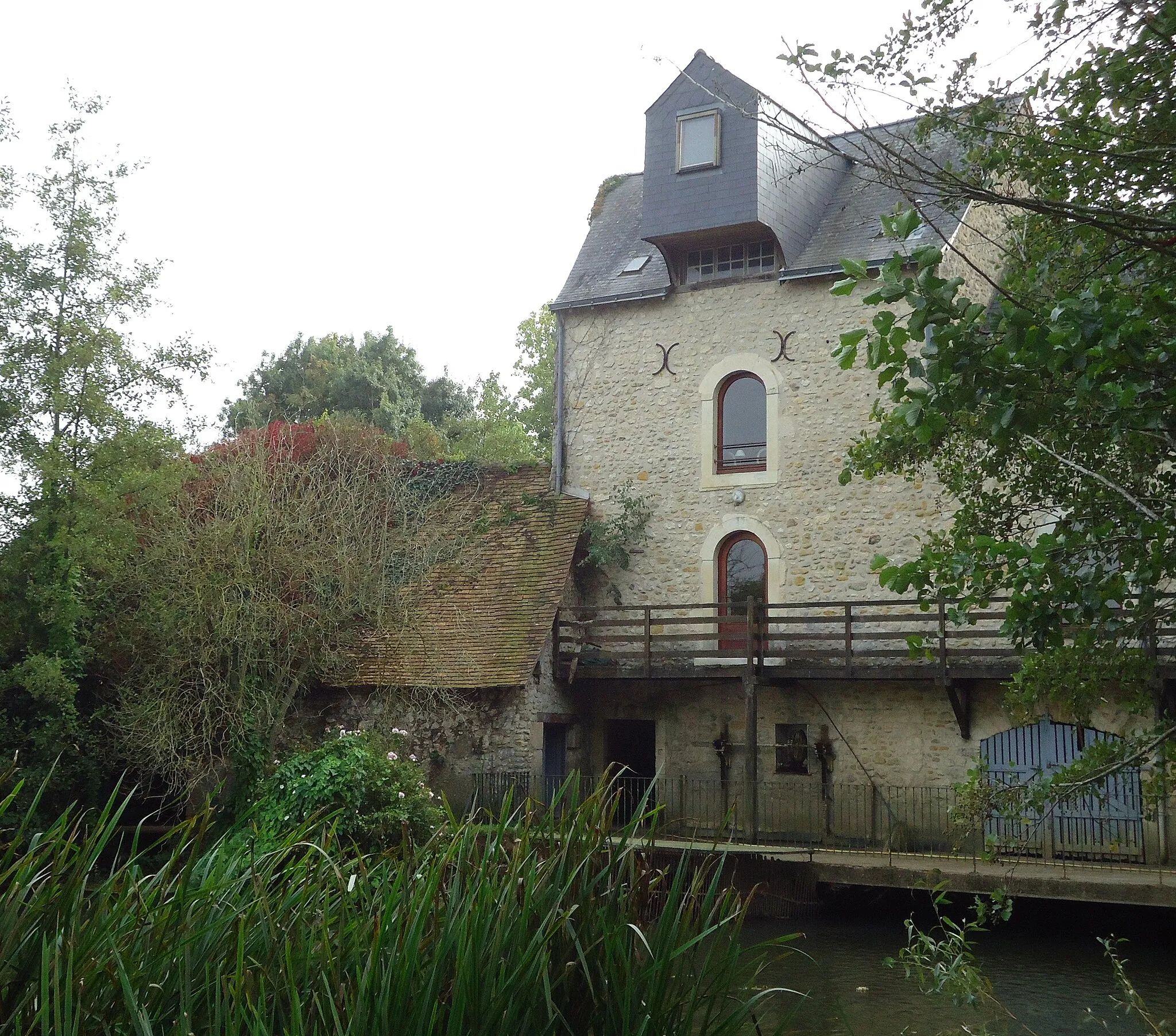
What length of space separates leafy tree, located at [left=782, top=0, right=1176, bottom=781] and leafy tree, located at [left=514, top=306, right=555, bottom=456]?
24530mm

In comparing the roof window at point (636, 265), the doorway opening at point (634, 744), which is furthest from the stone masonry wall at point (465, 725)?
the roof window at point (636, 265)

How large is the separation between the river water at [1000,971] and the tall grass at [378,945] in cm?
478

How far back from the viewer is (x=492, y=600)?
51.7ft

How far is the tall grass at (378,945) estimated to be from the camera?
2727 mm

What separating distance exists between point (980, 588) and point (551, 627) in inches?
427

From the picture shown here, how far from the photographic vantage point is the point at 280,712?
1404 centimetres

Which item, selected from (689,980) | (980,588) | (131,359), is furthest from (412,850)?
(131,359)

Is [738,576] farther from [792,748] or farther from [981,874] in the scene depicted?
[981,874]

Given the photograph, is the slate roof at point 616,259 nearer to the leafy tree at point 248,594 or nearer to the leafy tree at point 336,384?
the leafy tree at point 248,594

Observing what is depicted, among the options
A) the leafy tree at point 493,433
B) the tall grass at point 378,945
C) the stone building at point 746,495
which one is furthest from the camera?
the leafy tree at point 493,433

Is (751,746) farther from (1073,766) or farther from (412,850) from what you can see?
(412,850)

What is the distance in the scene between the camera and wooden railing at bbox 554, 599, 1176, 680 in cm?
1355

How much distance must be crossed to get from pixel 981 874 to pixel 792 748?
4004 millimetres

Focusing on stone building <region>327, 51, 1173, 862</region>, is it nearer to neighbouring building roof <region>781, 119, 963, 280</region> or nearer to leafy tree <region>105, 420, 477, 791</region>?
neighbouring building roof <region>781, 119, 963, 280</region>
